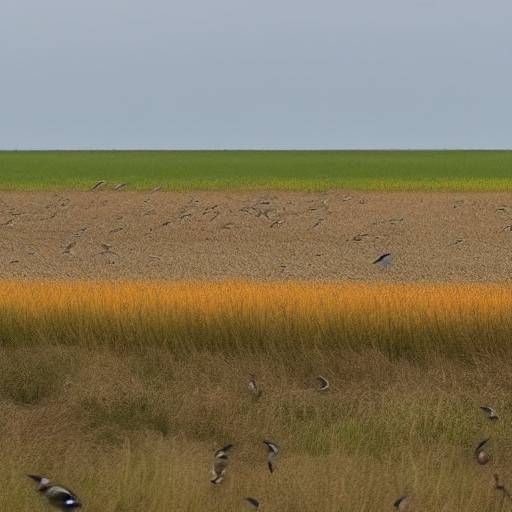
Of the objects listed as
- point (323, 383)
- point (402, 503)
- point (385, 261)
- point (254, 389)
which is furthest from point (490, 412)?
point (385, 261)

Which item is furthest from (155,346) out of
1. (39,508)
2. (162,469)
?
(39,508)

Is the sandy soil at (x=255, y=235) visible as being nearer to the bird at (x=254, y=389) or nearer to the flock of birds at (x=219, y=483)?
the bird at (x=254, y=389)

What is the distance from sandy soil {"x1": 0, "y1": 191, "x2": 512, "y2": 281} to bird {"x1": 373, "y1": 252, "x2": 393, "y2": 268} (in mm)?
181

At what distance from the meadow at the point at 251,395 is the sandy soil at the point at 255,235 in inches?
218

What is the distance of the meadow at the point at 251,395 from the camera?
534cm

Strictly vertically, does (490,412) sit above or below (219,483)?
below

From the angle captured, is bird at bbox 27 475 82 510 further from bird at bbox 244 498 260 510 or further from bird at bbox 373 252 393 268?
bird at bbox 373 252 393 268

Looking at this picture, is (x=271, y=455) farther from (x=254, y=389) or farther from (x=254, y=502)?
(x=254, y=389)

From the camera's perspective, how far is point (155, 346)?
9.56 m

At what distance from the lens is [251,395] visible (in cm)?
816

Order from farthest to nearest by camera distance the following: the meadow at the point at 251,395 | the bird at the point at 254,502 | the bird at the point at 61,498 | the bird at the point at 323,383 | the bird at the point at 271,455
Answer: the bird at the point at 323,383 < the bird at the point at 271,455 < the meadow at the point at 251,395 < the bird at the point at 254,502 < the bird at the point at 61,498

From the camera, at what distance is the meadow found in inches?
210

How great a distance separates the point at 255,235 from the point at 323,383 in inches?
548

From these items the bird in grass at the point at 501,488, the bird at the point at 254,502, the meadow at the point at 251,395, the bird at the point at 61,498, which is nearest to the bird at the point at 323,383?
the meadow at the point at 251,395
